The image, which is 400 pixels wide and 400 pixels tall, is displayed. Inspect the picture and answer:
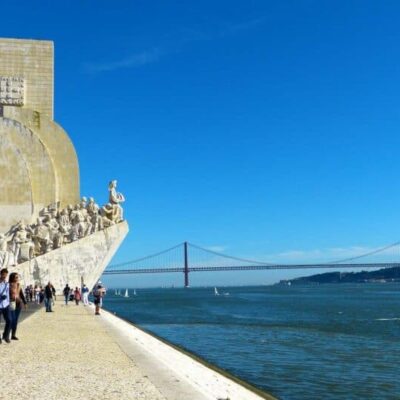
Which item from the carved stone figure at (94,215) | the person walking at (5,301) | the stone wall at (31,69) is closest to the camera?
the person walking at (5,301)

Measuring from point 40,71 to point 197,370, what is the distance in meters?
13.9

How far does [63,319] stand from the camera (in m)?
8.98

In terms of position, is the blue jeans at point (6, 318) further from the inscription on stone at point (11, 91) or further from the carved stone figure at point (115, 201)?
the inscription on stone at point (11, 91)

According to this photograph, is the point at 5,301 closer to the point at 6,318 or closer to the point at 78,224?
the point at 6,318

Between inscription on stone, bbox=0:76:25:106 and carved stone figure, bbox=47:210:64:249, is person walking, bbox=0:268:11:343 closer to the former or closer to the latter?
carved stone figure, bbox=47:210:64:249

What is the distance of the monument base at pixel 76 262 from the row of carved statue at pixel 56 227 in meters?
0.29

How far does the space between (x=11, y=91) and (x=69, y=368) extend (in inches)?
564

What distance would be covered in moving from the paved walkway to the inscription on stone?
454 inches

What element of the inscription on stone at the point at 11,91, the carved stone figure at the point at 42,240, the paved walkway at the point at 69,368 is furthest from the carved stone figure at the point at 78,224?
the paved walkway at the point at 69,368

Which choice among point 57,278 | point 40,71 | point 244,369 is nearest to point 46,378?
point 244,369

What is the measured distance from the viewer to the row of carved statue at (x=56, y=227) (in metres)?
14.8

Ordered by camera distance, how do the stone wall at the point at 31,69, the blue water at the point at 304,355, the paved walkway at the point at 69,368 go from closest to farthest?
the paved walkway at the point at 69,368 < the blue water at the point at 304,355 < the stone wall at the point at 31,69

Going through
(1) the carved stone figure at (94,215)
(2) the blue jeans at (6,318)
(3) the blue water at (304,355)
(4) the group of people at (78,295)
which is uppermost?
(1) the carved stone figure at (94,215)

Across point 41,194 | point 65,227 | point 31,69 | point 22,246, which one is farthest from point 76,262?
point 31,69
